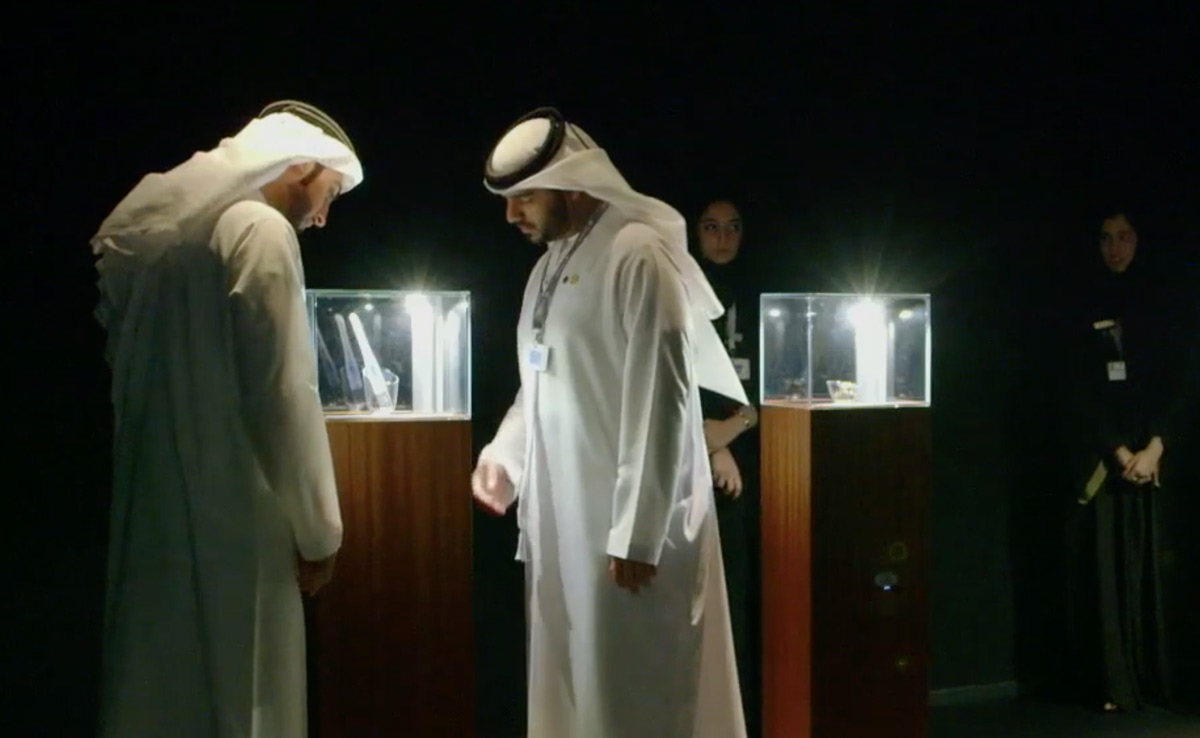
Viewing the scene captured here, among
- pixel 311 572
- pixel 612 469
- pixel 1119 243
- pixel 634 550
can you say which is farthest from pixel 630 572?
pixel 1119 243

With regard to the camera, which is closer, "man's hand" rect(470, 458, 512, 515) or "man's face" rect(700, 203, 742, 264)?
"man's hand" rect(470, 458, 512, 515)

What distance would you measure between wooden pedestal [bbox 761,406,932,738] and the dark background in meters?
0.70

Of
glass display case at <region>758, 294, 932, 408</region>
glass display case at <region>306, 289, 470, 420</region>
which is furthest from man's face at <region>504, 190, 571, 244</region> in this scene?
glass display case at <region>758, 294, 932, 408</region>

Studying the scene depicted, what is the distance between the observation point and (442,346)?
2555mm

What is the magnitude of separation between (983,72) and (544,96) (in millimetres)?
1603

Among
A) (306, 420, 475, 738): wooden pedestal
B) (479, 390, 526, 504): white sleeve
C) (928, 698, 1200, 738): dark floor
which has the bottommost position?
(928, 698, 1200, 738): dark floor

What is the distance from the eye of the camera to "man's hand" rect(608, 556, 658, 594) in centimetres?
227

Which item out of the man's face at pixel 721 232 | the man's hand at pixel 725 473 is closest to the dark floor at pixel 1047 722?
the man's hand at pixel 725 473

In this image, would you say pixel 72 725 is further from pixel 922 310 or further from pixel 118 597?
pixel 922 310

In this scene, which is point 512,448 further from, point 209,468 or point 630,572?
point 209,468

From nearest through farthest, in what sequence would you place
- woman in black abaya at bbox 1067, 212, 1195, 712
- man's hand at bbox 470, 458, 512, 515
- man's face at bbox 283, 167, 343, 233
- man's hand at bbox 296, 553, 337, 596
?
man's hand at bbox 296, 553, 337, 596 → man's face at bbox 283, 167, 343, 233 → man's hand at bbox 470, 458, 512, 515 → woman in black abaya at bbox 1067, 212, 1195, 712

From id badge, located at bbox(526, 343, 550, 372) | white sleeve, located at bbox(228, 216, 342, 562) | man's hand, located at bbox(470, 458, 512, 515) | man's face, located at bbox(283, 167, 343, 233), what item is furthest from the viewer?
man's hand, located at bbox(470, 458, 512, 515)

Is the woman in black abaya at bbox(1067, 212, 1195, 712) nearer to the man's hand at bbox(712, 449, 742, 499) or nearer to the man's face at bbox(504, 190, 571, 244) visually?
the man's hand at bbox(712, 449, 742, 499)

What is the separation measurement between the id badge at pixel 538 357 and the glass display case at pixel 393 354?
0.51 feet
